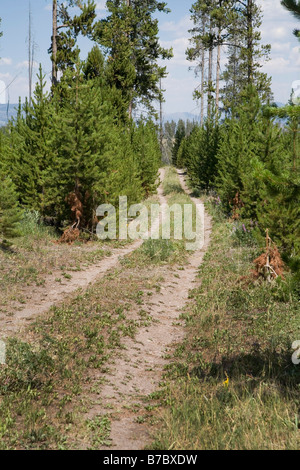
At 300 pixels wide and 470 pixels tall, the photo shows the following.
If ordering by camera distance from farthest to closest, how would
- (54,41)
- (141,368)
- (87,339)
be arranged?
1. (54,41)
2. (87,339)
3. (141,368)

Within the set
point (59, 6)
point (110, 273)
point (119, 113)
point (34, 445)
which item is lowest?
point (34, 445)

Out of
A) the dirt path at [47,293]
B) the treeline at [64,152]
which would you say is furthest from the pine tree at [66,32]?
the dirt path at [47,293]

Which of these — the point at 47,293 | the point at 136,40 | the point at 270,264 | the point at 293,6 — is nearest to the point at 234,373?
the point at 270,264

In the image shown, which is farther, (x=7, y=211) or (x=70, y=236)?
(x=70, y=236)

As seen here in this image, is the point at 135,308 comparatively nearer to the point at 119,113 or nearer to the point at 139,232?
the point at 139,232

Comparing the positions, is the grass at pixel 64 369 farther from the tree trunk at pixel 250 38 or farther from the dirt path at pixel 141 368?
the tree trunk at pixel 250 38

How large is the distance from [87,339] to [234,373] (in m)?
2.40

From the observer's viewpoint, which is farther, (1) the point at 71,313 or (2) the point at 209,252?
(2) the point at 209,252

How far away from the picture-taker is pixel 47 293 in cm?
911

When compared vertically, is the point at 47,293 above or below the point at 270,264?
below

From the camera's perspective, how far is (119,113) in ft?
67.6

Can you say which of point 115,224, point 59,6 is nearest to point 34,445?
point 115,224

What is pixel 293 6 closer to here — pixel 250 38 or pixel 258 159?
pixel 258 159
